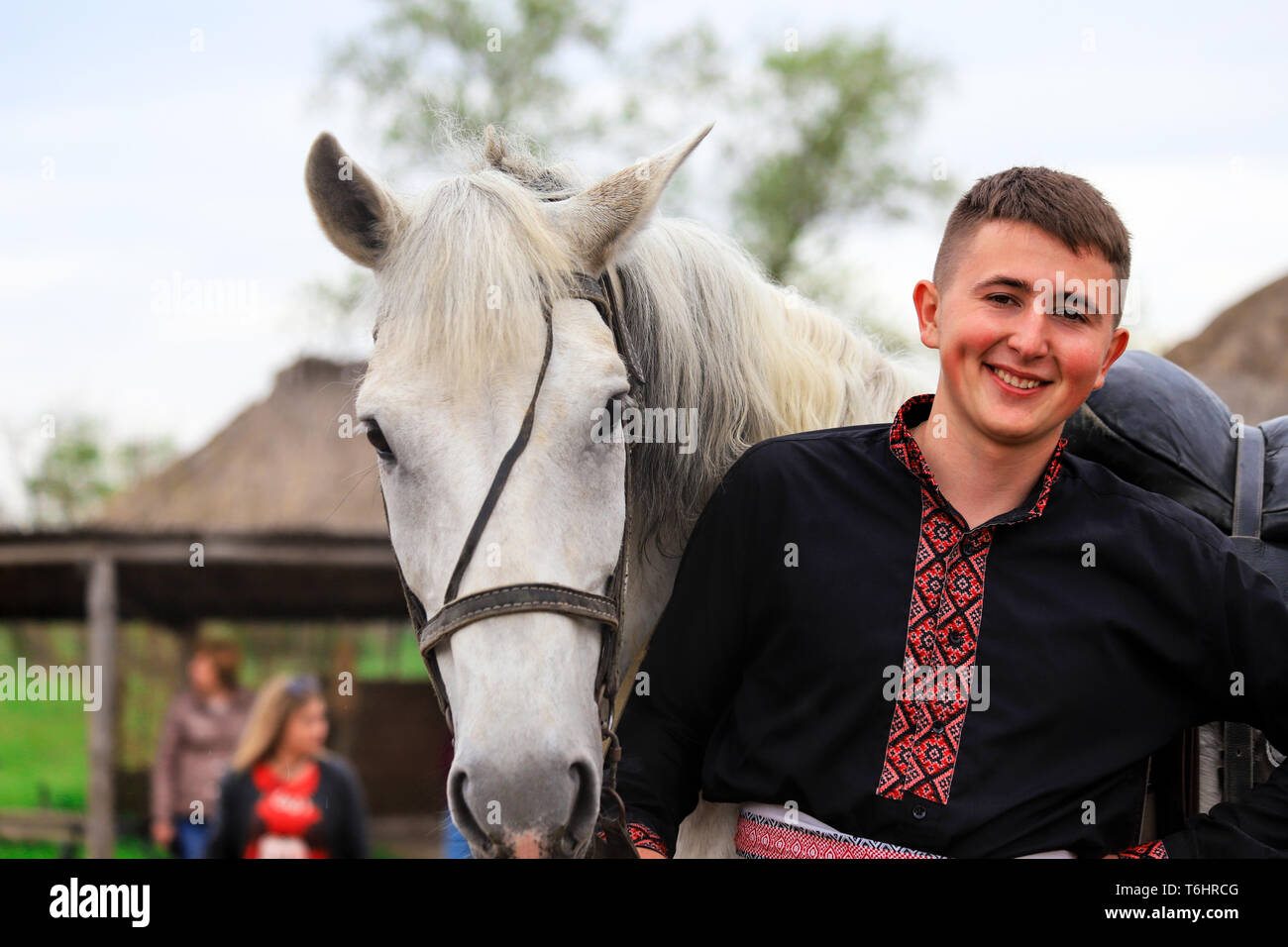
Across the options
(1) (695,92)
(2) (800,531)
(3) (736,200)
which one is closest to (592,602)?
(2) (800,531)

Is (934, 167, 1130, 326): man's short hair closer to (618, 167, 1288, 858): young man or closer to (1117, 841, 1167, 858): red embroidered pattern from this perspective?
(618, 167, 1288, 858): young man

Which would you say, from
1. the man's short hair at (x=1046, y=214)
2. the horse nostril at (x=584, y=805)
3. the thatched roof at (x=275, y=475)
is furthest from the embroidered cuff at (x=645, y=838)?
the thatched roof at (x=275, y=475)

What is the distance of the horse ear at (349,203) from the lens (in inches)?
87.7

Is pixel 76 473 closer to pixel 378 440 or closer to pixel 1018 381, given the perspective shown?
pixel 378 440

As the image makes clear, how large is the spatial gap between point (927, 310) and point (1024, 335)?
0.29 metres

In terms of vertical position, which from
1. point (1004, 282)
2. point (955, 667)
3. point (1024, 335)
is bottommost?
→ point (955, 667)

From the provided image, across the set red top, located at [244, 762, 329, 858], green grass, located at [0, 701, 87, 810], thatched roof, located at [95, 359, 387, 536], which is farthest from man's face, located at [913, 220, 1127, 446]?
green grass, located at [0, 701, 87, 810]

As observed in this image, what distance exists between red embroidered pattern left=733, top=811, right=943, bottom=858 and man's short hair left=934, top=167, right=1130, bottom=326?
1.10m

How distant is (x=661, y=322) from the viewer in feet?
8.02

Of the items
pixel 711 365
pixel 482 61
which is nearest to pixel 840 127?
pixel 482 61

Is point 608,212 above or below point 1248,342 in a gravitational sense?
below

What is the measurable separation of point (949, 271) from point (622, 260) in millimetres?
728

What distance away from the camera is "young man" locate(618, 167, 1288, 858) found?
1.92 meters

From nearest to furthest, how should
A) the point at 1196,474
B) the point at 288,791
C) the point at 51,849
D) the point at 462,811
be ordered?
1. the point at 462,811
2. the point at 1196,474
3. the point at 288,791
4. the point at 51,849
